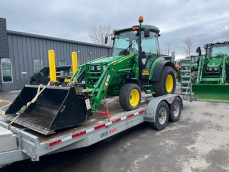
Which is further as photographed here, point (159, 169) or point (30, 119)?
point (30, 119)

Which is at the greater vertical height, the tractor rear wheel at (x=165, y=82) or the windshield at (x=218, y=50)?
the windshield at (x=218, y=50)

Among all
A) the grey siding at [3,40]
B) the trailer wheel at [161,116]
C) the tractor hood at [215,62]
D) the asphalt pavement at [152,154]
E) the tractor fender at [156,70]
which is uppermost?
the grey siding at [3,40]

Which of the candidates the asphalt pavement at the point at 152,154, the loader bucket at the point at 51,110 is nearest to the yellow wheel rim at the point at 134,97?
the asphalt pavement at the point at 152,154

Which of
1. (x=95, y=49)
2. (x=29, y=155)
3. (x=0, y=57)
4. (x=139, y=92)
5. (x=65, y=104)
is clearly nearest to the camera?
(x=29, y=155)

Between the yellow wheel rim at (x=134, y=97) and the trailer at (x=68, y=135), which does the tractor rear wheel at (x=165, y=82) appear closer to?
the trailer at (x=68, y=135)

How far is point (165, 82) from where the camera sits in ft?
19.9

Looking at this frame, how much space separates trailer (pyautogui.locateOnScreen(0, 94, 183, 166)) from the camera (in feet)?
9.16

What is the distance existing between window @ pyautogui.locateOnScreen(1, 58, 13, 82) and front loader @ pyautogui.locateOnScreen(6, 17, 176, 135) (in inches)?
399

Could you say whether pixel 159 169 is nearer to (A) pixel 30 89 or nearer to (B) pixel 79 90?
(B) pixel 79 90

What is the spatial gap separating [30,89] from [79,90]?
4.08 feet

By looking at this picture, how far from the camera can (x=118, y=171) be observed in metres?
3.36

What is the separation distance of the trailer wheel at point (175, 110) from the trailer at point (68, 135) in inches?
19.1

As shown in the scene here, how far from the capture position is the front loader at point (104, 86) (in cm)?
338

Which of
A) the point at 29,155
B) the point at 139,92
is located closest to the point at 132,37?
the point at 139,92
